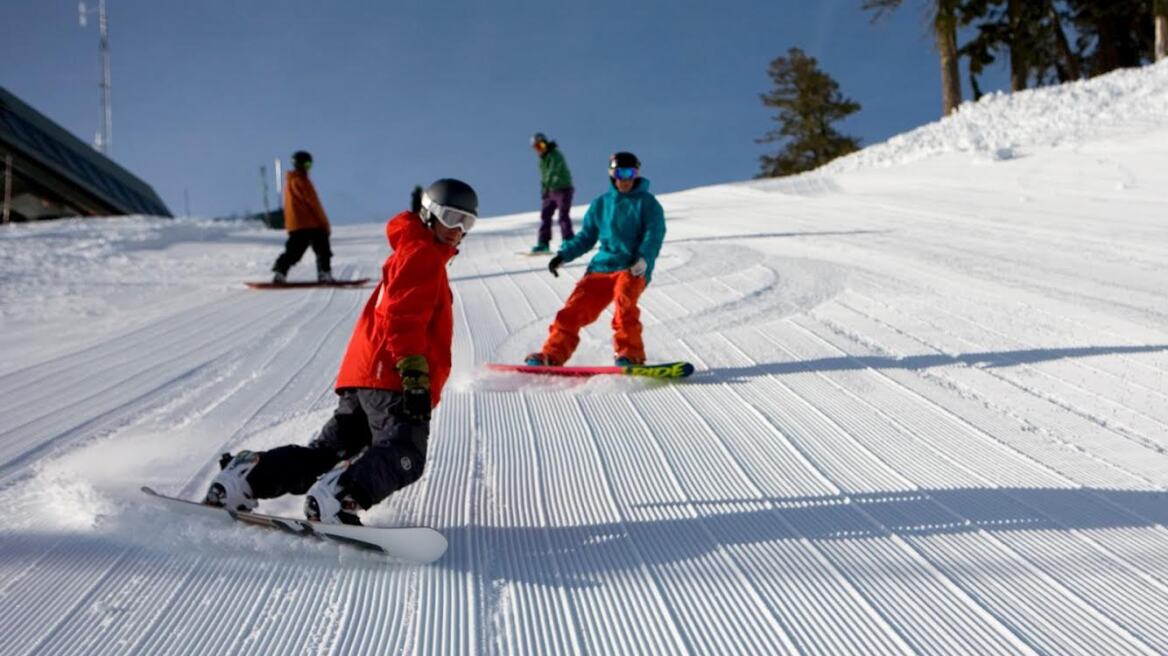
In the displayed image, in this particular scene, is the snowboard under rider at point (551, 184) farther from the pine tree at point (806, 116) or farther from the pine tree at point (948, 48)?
the pine tree at point (806, 116)

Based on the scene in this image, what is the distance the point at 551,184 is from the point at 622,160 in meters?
7.04

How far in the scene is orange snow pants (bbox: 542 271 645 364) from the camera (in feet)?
16.7

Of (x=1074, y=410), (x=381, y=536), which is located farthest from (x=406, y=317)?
(x=1074, y=410)

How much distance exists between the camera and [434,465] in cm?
349

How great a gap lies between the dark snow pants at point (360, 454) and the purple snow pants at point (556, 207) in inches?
360

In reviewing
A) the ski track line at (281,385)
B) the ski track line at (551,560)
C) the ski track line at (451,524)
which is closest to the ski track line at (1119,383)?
the ski track line at (551,560)

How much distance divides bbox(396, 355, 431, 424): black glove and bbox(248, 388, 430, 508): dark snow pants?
0.41 feet

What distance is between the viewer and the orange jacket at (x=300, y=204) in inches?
365

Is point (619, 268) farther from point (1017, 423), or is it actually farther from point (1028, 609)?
point (1028, 609)

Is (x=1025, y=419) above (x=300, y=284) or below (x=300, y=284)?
below

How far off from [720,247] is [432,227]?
8.30 metres

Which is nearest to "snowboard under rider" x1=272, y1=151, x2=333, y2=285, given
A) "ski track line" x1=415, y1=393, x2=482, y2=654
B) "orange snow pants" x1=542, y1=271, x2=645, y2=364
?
"orange snow pants" x1=542, y1=271, x2=645, y2=364

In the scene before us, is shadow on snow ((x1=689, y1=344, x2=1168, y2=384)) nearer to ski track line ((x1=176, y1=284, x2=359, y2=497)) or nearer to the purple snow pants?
ski track line ((x1=176, y1=284, x2=359, y2=497))

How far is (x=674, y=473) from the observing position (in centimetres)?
336
